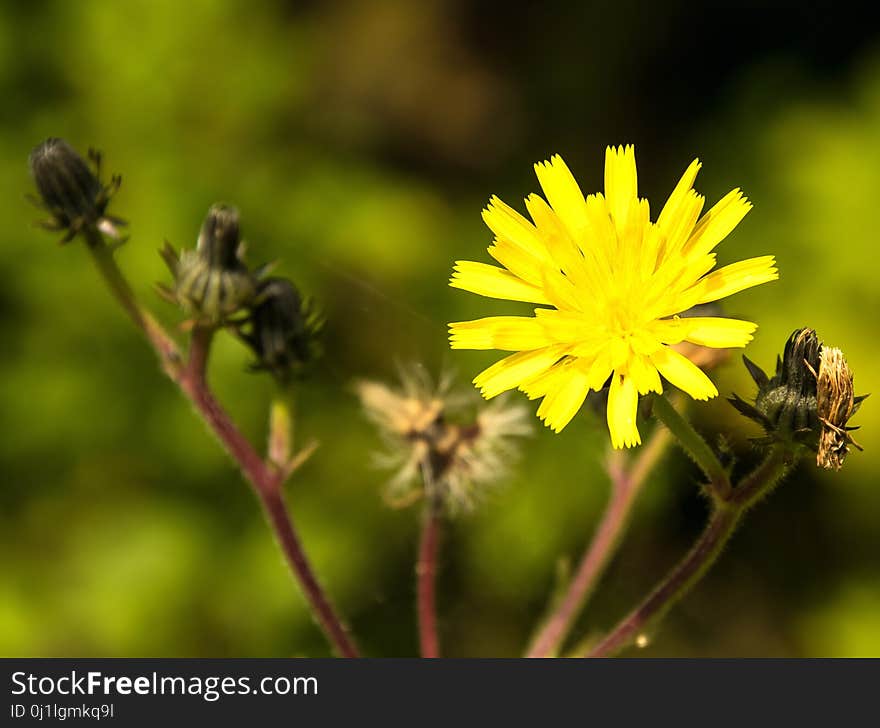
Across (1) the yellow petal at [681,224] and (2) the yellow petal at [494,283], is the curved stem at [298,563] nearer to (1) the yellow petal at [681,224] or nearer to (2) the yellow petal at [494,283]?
(2) the yellow petal at [494,283]

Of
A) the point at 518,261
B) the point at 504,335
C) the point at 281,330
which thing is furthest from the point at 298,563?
the point at 518,261

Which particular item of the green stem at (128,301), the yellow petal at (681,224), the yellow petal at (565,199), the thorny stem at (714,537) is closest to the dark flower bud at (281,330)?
the green stem at (128,301)

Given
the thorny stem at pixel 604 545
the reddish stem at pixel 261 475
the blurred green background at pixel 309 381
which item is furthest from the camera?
the blurred green background at pixel 309 381

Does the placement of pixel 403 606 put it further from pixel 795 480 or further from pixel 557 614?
pixel 795 480

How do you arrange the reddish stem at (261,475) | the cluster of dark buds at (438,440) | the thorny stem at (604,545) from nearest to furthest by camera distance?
the reddish stem at (261,475), the thorny stem at (604,545), the cluster of dark buds at (438,440)

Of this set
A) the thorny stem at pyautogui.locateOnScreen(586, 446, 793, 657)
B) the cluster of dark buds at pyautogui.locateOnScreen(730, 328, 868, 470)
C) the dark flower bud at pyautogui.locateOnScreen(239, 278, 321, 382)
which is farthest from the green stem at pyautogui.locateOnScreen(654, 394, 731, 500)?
the dark flower bud at pyautogui.locateOnScreen(239, 278, 321, 382)

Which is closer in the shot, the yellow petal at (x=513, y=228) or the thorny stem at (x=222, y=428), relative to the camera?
the yellow petal at (x=513, y=228)

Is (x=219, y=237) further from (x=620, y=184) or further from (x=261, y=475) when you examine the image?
Result: (x=620, y=184)

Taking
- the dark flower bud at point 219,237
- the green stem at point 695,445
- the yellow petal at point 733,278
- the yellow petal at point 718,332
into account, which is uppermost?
the dark flower bud at point 219,237
